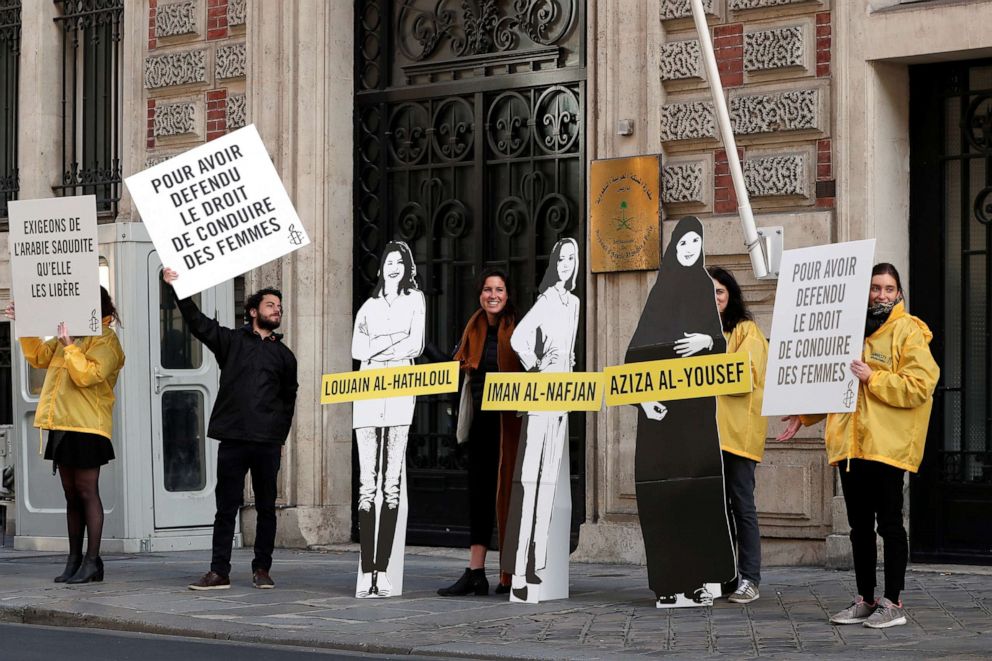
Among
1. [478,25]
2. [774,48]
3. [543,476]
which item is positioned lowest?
[543,476]

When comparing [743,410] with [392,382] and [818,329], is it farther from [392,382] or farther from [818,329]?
[392,382]

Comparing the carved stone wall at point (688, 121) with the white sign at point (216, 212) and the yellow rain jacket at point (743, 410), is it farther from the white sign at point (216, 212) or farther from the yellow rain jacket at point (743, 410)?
the white sign at point (216, 212)

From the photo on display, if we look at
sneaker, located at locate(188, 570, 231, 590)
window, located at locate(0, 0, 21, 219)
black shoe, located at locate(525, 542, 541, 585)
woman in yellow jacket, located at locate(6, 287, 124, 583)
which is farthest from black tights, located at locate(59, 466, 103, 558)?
window, located at locate(0, 0, 21, 219)

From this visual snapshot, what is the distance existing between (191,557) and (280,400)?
262cm

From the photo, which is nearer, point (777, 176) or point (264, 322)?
point (264, 322)

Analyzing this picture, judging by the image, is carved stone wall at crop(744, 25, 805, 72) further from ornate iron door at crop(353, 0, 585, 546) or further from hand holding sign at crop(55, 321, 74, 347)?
hand holding sign at crop(55, 321, 74, 347)

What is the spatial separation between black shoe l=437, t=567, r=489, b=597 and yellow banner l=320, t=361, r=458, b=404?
3.35 feet

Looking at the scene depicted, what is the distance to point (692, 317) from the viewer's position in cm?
933

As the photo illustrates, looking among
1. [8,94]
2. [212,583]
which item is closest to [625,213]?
[212,583]

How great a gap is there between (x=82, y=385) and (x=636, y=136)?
398 cm

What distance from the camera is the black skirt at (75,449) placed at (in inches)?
420

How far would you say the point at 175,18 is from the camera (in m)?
14.6

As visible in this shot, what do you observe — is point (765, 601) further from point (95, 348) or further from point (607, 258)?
point (95, 348)

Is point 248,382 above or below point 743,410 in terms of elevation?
above
